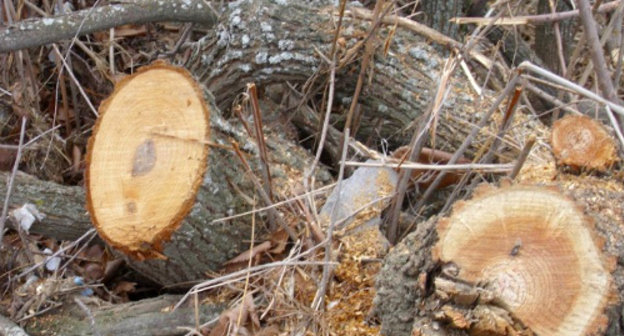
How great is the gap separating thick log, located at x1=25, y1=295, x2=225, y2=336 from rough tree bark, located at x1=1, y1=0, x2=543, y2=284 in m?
0.11

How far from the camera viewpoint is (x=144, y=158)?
2.03m

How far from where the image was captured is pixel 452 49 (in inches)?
105

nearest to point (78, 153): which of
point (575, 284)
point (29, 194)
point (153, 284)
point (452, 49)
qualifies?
point (29, 194)

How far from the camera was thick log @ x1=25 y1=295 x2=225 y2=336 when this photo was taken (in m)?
2.21

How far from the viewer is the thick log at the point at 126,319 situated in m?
2.21

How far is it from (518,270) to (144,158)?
3.53 ft

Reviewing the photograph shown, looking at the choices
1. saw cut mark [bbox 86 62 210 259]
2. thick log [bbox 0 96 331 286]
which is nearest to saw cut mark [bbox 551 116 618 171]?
thick log [bbox 0 96 331 286]

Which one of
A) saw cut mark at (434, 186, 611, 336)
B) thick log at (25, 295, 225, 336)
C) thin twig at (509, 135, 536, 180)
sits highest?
thin twig at (509, 135, 536, 180)

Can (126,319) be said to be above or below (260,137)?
below

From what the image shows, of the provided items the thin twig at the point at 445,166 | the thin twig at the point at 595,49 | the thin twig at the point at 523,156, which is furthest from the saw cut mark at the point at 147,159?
the thin twig at the point at 595,49

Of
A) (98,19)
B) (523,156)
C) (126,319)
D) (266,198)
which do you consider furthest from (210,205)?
(98,19)

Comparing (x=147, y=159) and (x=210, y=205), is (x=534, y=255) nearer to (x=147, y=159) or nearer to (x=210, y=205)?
(x=210, y=205)

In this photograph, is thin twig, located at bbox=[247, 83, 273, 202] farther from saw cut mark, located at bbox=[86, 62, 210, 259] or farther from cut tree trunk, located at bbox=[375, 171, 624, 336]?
cut tree trunk, located at bbox=[375, 171, 624, 336]

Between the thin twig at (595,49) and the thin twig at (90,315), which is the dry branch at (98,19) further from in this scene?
the thin twig at (595,49)
